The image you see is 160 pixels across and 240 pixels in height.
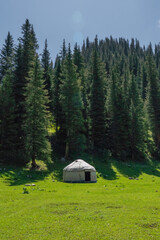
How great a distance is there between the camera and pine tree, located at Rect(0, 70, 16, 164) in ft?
91.7

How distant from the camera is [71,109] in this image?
3325cm

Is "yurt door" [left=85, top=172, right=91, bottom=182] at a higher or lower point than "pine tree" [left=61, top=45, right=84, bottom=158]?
lower

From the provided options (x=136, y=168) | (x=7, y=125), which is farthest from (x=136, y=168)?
(x=7, y=125)

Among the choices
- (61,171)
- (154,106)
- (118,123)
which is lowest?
(61,171)

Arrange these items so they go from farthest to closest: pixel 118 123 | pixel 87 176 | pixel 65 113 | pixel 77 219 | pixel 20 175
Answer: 1. pixel 118 123
2. pixel 65 113
3. pixel 87 176
4. pixel 20 175
5. pixel 77 219

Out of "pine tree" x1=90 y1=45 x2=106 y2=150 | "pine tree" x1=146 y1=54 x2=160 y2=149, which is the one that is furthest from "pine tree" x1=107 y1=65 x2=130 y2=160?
"pine tree" x1=146 y1=54 x2=160 y2=149

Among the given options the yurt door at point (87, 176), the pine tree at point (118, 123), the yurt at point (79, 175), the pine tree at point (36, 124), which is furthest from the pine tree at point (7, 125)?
the pine tree at point (118, 123)

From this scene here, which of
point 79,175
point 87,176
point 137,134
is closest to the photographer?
point 79,175

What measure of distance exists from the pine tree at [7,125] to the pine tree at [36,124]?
113 inches

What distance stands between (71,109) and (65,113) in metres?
1.30

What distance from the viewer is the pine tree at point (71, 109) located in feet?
107

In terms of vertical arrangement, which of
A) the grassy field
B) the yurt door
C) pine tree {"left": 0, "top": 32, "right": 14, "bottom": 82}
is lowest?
the grassy field

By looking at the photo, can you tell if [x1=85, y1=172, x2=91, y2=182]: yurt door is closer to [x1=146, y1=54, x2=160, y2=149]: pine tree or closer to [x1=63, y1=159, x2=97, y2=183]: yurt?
[x1=63, y1=159, x2=97, y2=183]: yurt

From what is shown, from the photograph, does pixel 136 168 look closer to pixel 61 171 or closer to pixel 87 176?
pixel 87 176
